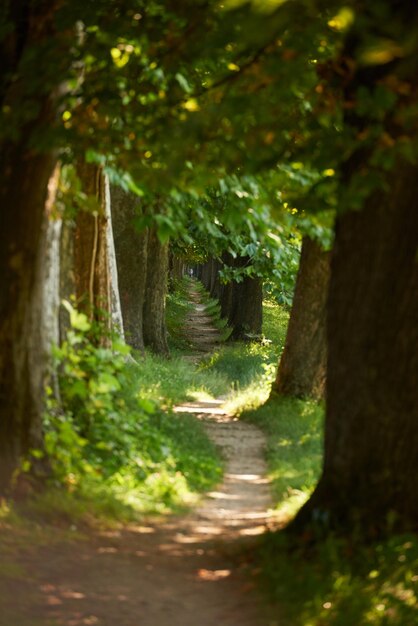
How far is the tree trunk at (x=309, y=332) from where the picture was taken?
56.4 ft

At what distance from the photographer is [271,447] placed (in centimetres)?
1405

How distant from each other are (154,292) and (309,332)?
7.65 meters

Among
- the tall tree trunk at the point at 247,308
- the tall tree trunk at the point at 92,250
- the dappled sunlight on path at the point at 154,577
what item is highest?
the tall tree trunk at the point at 92,250

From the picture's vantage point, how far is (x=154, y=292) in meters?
24.2

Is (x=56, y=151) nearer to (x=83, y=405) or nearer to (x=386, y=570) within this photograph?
(x=83, y=405)

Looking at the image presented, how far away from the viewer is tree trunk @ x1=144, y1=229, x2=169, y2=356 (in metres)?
24.1

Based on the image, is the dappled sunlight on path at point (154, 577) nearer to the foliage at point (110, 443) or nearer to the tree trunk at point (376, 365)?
the foliage at point (110, 443)

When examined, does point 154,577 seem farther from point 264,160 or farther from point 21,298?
point 264,160

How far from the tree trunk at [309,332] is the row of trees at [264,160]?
7.97m

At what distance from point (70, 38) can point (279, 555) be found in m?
4.26

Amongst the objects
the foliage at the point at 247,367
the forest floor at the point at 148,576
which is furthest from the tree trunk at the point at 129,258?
the forest floor at the point at 148,576

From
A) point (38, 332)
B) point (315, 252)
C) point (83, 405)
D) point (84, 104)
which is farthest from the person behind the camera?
point (315, 252)

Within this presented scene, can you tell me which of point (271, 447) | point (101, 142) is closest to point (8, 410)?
point (101, 142)

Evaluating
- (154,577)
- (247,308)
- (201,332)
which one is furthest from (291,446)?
(201,332)
